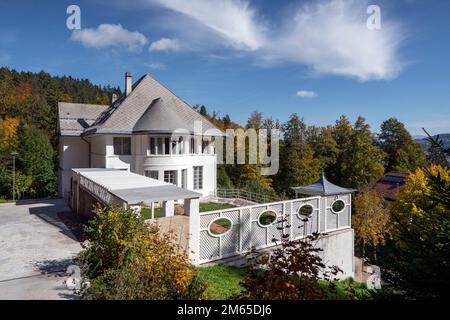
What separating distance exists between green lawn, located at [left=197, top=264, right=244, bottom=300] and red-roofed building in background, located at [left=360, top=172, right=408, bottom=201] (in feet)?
102

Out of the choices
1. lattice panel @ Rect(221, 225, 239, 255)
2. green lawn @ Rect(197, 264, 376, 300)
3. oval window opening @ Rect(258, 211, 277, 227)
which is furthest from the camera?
oval window opening @ Rect(258, 211, 277, 227)

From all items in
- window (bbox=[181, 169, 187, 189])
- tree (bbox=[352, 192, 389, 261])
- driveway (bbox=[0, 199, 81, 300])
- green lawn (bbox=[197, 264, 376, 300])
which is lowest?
tree (bbox=[352, 192, 389, 261])

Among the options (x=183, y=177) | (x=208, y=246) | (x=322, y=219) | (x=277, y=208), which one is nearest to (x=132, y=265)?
(x=208, y=246)

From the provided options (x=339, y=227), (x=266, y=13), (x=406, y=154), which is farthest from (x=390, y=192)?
(x=266, y=13)

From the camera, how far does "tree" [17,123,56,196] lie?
1399 inches

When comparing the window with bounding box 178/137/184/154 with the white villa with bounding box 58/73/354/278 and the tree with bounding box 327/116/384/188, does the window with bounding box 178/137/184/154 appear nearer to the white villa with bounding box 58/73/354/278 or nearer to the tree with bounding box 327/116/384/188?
the white villa with bounding box 58/73/354/278

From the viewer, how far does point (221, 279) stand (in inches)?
420

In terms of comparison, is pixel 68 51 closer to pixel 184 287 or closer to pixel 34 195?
pixel 184 287

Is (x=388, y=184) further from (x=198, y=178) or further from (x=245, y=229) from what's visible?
(x=245, y=229)

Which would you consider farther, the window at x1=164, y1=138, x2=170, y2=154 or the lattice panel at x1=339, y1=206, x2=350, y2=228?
the window at x1=164, y1=138, x2=170, y2=154

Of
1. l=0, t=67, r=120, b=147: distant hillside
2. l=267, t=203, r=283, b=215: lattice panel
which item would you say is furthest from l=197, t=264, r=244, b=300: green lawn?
l=0, t=67, r=120, b=147: distant hillside

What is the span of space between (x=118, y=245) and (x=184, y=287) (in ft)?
8.93

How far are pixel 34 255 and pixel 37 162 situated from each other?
96.1 ft

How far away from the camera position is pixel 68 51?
1499 centimetres
